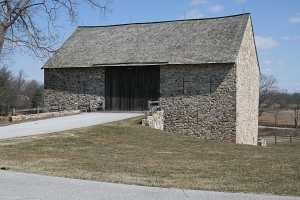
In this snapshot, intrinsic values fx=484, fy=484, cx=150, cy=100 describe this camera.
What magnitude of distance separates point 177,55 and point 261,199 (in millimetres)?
24496

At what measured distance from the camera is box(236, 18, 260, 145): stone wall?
31.5m

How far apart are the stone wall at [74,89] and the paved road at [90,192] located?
80.4 feet

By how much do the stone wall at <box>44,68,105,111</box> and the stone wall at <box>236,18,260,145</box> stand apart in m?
9.59

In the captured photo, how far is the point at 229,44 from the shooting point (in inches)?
1238

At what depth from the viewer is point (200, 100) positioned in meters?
31.1

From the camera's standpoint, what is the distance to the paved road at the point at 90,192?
8.28 meters

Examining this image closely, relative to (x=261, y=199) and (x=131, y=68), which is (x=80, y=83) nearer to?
(x=131, y=68)

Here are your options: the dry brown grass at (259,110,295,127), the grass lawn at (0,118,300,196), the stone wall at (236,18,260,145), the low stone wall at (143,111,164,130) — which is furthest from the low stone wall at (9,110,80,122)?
the dry brown grass at (259,110,295,127)

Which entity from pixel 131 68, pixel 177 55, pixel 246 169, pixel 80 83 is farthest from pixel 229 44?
pixel 246 169

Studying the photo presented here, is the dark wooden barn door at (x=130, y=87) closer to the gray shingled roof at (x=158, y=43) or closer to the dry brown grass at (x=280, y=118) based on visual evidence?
the gray shingled roof at (x=158, y=43)

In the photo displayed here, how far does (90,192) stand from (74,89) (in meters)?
26.8

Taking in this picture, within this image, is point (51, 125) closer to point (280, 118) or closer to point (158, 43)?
point (158, 43)

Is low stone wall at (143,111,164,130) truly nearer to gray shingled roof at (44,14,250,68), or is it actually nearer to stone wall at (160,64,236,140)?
stone wall at (160,64,236,140)

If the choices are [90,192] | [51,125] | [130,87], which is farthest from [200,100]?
[90,192]
